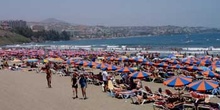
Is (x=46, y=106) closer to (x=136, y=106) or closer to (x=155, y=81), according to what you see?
(x=136, y=106)

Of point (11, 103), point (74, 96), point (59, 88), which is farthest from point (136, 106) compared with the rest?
point (59, 88)

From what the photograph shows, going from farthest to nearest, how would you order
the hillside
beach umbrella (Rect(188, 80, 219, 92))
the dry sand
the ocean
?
the hillside, the ocean, the dry sand, beach umbrella (Rect(188, 80, 219, 92))

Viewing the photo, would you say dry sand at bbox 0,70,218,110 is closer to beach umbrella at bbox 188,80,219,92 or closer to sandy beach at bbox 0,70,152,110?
sandy beach at bbox 0,70,152,110

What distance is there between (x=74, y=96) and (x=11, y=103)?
2.69 metres

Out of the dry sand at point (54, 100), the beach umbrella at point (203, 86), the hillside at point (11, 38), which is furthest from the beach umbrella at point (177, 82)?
the hillside at point (11, 38)

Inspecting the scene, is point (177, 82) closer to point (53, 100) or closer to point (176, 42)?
point (53, 100)

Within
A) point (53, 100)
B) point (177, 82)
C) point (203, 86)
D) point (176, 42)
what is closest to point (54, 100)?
point (53, 100)

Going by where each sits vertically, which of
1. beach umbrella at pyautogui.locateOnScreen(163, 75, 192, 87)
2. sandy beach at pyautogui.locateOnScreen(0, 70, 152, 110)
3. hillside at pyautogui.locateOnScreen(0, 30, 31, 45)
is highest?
beach umbrella at pyautogui.locateOnScreen(163, 75, 192, 87)

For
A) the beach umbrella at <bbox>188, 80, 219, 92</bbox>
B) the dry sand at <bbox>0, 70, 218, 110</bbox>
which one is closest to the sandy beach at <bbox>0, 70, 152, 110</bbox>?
the dry sand at <bbox>0, 70, 218, 110</bbox>

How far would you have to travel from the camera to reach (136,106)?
1319 centimetres

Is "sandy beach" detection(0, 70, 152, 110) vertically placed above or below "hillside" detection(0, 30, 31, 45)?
above

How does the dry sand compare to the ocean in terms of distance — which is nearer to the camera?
the dry sand

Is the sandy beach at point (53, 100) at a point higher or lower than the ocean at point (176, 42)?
higher

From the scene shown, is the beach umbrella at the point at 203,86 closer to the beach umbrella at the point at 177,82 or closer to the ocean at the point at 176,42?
the beach umbrella at the point at 177,82
